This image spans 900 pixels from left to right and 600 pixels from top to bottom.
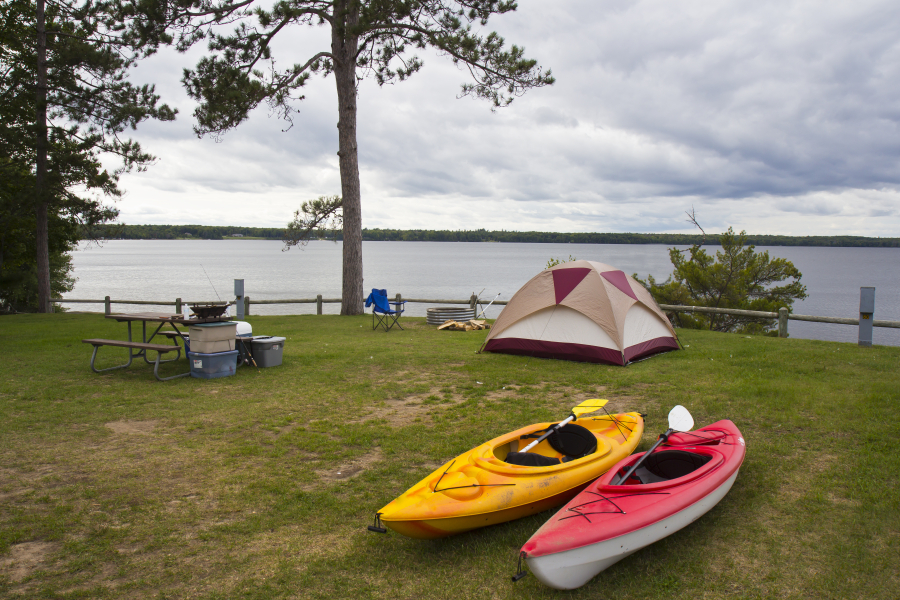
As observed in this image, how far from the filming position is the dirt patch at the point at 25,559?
2908 millimetres

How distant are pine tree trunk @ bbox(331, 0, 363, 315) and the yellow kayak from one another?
37.7 ft

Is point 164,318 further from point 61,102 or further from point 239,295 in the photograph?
point 61,102

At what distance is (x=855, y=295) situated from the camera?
4559cm

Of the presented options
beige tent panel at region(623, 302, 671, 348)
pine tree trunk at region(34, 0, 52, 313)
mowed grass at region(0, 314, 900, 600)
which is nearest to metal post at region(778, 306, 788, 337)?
mowed grass at region(0, 314, 900, 600)

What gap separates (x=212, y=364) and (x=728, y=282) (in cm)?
1831

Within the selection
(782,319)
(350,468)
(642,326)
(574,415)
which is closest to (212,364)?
(350,468)

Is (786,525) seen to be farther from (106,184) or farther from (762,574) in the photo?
(106,184)

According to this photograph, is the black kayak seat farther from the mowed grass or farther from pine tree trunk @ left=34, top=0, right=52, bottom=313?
pine tree trunk @ left=34, top=0, right=52, bottom=313

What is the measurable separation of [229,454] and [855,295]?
54369 mm

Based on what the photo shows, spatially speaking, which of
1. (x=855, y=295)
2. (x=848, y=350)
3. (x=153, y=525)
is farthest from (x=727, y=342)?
(x=855, y=295)

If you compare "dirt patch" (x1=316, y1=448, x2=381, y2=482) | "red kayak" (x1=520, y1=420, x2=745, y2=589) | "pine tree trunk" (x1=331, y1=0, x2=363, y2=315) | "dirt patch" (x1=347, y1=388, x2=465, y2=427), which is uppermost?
"pine tree trunk" (x1=331, y1=0, x2=363, y2=315)

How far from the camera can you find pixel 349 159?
47.9ft

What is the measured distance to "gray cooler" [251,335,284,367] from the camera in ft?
26.0

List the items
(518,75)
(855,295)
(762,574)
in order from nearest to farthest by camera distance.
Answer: (762,574) → (518,75) → (855,295)
